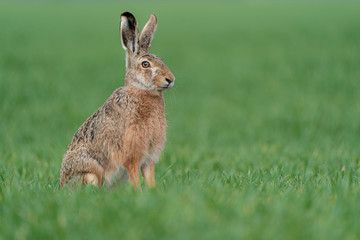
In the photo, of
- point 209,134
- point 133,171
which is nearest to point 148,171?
point 133,171

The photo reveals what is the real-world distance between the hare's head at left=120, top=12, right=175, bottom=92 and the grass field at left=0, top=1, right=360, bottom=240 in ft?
1.65

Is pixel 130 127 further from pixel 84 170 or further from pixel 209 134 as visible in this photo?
pixel 209 134

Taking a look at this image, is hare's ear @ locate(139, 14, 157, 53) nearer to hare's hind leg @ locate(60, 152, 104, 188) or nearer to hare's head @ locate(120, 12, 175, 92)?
hare's head @ locate(120, 12, 175, 92)

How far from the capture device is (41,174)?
546 centimetres

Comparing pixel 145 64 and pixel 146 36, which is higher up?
pixel 146 36

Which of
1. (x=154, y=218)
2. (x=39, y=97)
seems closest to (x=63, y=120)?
(x=39, y=97)

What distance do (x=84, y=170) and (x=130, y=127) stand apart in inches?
24.7

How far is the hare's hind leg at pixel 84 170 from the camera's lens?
→ 175 inches

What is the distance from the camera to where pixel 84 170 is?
445 centimetres

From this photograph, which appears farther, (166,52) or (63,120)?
(166,52)

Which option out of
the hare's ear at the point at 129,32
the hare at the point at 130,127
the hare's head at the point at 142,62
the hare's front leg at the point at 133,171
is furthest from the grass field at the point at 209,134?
the hare's ear at the point at 129,32

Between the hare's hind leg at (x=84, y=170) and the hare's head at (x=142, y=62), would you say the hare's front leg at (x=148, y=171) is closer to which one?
the hare's hind leg at (x=84, y=170)

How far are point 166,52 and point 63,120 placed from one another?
10.0 m

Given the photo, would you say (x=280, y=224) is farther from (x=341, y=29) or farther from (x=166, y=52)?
(x=341, y=29)
